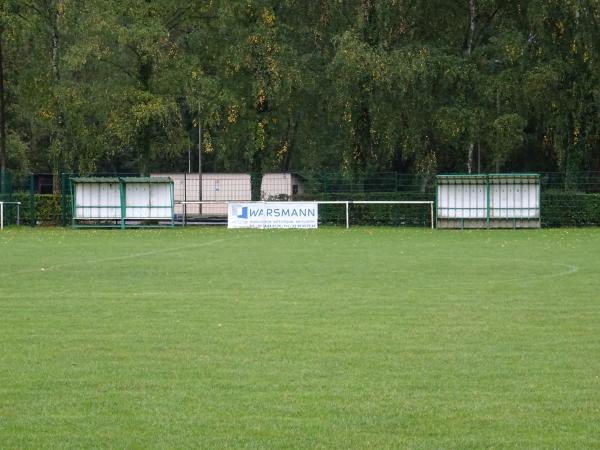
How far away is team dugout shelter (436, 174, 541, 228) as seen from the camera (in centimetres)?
4103

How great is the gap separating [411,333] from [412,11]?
1388 inches

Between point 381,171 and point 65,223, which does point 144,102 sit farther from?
point 381,171

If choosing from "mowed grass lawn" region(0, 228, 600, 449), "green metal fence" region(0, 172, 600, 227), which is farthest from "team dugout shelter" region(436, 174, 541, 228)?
"mowed grass lawn" region(0, 228, 600, 449)

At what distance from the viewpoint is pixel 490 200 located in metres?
41.1

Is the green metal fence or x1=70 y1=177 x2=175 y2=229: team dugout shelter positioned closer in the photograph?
x1=70 y1=177 x2=175 y2=229: team dugout shelter

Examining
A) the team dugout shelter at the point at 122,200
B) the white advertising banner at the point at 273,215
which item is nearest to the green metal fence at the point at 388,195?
the team dugout shelter at the point at 122,200

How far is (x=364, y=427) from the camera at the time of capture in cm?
766

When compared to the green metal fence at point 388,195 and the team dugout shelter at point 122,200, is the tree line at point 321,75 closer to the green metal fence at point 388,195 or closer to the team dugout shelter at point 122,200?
the green metal fence at point 388,195

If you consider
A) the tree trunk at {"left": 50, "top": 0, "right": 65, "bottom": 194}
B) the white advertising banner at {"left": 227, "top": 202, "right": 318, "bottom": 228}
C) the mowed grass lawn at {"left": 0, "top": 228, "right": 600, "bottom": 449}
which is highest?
the tree trunk at {"left": 50, "top": 0, "right": 65, "bottom": 194}

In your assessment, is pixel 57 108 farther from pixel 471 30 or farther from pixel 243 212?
pixel 471 30

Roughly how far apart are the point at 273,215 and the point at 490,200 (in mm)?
8215

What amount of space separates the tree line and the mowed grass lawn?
2249 cm

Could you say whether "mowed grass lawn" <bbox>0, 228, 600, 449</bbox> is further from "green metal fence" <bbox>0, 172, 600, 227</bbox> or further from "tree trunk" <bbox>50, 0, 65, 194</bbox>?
"tree trunk" <bbox>50, 0, 65, 194</bbox>

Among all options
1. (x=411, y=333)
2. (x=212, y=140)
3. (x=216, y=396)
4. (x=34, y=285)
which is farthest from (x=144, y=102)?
(x=216, y=396)
